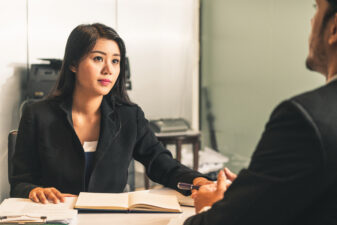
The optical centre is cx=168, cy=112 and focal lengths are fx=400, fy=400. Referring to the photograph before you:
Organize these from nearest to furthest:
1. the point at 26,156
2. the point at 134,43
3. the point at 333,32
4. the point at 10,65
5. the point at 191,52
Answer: the point at 333,32, the point at 26,156, the point at 10,65, the point at 134,43, the point at 191,52

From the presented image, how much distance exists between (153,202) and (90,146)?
546 mm

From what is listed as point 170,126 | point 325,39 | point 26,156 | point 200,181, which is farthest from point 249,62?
point 325,39

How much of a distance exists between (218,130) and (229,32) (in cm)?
112

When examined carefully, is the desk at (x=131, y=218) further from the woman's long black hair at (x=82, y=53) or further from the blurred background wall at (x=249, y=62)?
the blurred background wall at (x=249, y=62)

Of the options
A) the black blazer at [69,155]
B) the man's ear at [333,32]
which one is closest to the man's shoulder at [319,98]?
the man's ear at [333,32]

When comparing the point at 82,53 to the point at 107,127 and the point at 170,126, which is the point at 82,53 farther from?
the point at 170,126

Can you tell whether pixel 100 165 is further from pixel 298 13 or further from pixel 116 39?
pixel 298 13

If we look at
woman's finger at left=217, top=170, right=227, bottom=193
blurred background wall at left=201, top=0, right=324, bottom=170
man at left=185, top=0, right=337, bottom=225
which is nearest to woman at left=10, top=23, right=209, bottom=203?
woman's finger at left=217, top=170, right=227, bottom=193

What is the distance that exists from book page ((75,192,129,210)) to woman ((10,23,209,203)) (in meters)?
0.29

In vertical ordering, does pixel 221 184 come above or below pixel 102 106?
below

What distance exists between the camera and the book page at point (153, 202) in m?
1.40

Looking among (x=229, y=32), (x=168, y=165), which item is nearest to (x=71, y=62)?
(x=168, y=165)

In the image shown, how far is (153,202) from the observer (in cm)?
144

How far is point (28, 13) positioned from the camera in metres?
3.99
